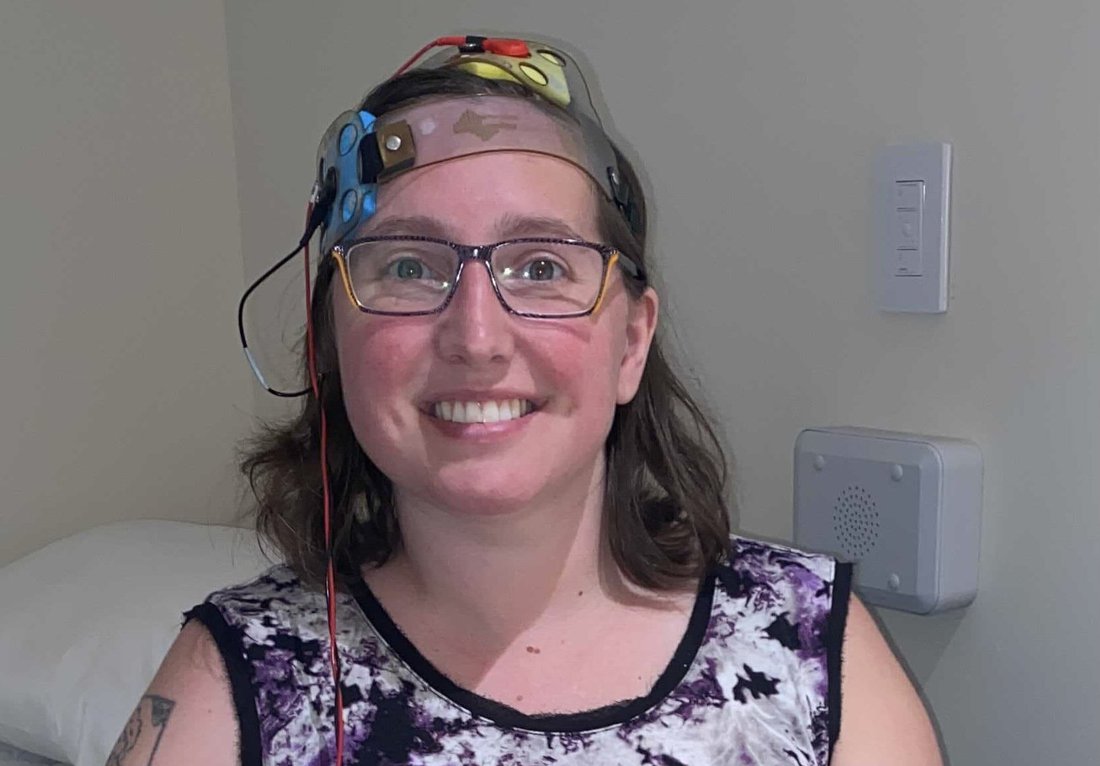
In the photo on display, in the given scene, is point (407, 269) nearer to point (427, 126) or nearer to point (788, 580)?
point (427, 126)

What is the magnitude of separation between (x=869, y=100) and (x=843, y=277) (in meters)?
0.18

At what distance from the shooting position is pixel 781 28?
4.06 feet

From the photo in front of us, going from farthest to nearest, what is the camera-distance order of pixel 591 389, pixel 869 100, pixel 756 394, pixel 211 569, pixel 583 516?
pixel 211 569
pixel 756 394
pixel 869 100
pixel 583 516
pixel 591 389

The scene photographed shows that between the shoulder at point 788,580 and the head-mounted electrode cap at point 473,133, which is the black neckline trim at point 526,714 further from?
the head-mounted electrode cap at point 473,133

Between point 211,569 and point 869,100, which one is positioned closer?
point 869,100

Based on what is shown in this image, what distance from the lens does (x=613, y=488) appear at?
108 cm

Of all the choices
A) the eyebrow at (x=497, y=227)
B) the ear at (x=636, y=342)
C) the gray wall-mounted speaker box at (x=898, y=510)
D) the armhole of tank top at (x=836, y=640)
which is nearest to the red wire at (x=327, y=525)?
the eyebrow at (x=497, y=227)

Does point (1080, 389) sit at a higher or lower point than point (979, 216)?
lower

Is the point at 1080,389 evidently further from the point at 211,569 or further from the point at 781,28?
the point at 211,569

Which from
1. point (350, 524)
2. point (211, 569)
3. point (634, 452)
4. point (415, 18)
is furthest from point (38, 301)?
point (634, 452)

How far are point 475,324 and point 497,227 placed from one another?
3.2 inches

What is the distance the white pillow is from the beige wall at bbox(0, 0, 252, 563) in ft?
0.69

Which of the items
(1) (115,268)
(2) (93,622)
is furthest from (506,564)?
(1) (115,268)

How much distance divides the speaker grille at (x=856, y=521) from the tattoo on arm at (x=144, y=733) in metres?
0.67
